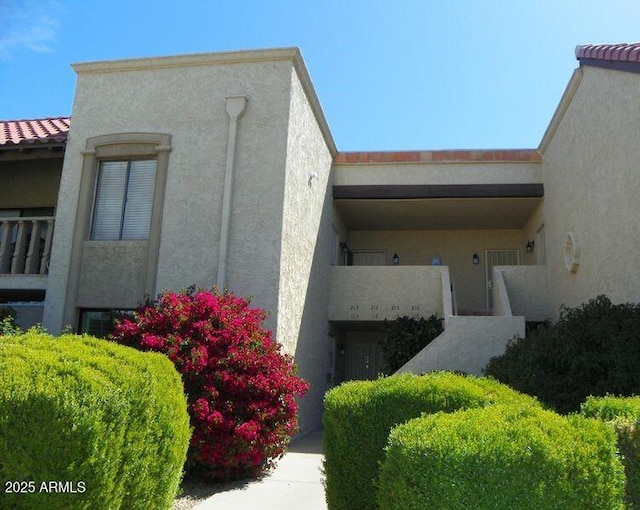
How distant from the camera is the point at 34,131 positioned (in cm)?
1412

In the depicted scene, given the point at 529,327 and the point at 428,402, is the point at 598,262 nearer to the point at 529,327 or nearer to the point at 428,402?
the point at 529,327

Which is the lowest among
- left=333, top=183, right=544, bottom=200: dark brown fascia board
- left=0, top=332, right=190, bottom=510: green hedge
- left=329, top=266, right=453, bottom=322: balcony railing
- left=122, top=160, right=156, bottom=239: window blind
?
left=0, top=332, right=190, bottom=510: green hedge

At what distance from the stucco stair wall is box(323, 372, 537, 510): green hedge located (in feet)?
22.6

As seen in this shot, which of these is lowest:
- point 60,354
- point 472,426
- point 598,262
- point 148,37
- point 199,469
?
point 199,469

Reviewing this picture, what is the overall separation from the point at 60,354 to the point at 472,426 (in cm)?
308

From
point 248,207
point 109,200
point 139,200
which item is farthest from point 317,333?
point 109,200

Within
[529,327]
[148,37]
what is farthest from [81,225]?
[529,327]

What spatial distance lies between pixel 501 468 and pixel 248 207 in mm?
8721

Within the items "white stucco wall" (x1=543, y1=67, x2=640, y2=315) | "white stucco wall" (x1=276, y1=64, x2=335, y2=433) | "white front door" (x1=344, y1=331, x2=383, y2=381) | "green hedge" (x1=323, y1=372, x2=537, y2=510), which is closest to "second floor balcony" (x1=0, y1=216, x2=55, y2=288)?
"white stucco wall" (x1=276, y1=64, x2=335, y2=433)

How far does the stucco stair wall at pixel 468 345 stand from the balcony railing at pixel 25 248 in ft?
26.9

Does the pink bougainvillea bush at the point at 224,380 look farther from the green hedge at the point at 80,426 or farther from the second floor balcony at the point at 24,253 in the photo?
the second floor balcony at the point at 24,253

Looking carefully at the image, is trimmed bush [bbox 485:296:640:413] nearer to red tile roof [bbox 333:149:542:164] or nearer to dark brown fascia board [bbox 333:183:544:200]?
dark brown fascia board [bbox 333:183:544:200]

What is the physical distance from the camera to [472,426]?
3354mm

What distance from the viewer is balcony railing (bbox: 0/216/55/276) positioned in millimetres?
12203
